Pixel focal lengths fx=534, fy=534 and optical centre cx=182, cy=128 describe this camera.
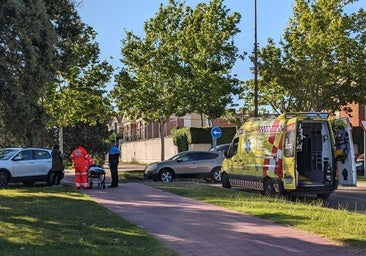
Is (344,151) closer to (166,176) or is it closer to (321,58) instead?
Result: (166,176)

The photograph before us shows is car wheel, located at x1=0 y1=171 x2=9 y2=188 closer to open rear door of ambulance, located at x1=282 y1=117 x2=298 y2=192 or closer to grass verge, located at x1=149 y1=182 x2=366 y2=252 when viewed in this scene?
grass verge, located at x1=149 y1=182 x2=366 y2=252

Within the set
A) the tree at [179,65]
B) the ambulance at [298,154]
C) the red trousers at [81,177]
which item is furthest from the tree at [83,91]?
the ambulance at [298,154]

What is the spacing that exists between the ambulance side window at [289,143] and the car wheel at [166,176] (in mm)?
10230

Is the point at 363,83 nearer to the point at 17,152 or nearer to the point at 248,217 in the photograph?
the point at 17,152

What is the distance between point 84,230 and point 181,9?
97.8 ft

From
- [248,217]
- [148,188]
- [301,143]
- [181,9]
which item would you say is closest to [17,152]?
[148,188]

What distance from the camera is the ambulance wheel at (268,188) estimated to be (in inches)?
622

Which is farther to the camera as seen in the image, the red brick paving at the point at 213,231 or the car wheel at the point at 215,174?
the car wheel at the point at 215,174

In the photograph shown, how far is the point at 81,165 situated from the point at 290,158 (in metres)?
7.34

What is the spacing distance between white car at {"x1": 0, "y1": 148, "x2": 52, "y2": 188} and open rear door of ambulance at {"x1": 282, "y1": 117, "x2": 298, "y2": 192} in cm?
1058

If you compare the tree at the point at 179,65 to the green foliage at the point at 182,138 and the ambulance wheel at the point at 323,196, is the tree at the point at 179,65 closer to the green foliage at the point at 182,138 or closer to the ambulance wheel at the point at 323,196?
the green foliage at the point at 182,138

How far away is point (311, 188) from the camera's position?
15.2 metres

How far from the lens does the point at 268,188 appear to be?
1608 centimetres

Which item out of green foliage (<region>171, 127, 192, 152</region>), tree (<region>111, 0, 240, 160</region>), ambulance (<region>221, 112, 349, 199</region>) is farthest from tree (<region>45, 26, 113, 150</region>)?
ambulance (<region>221, 112, 349, 199</region>)
